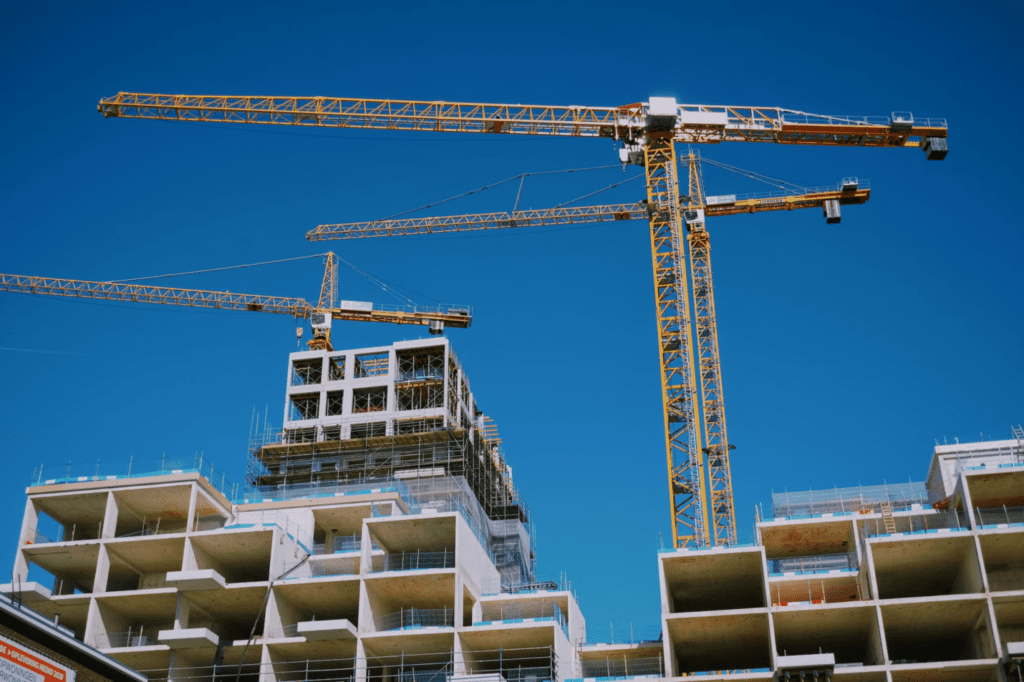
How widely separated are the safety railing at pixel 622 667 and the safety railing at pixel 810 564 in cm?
904

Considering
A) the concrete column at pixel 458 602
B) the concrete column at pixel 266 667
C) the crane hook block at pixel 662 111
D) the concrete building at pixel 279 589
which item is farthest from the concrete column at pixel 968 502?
the concrete column at pixel 266 667

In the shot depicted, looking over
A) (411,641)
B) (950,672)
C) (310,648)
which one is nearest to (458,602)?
(411,641)

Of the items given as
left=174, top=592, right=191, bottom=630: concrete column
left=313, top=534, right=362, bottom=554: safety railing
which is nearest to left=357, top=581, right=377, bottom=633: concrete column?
left=313, top=534, right=362, bottom=554: safety railing

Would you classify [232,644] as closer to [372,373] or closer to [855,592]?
[855,592]

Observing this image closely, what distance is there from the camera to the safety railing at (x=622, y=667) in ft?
206

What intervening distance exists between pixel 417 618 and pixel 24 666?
87.1ft

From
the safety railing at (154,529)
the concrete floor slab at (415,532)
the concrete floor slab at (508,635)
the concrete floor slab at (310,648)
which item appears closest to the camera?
the concrete floor slab at (508,635)

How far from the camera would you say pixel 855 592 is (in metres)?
62.5

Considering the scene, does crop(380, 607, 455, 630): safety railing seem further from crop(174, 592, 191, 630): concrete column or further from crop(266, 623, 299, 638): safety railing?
crop(174, 592, 191, 630): concrete column

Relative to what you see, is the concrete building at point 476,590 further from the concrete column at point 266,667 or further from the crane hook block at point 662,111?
the crane hook block at point 662,111

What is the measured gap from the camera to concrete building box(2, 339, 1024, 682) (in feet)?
195

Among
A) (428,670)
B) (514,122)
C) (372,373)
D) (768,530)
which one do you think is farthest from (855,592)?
(372,373)

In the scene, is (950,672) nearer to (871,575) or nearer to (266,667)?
(871,575)

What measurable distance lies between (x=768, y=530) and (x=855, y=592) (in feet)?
18.7
